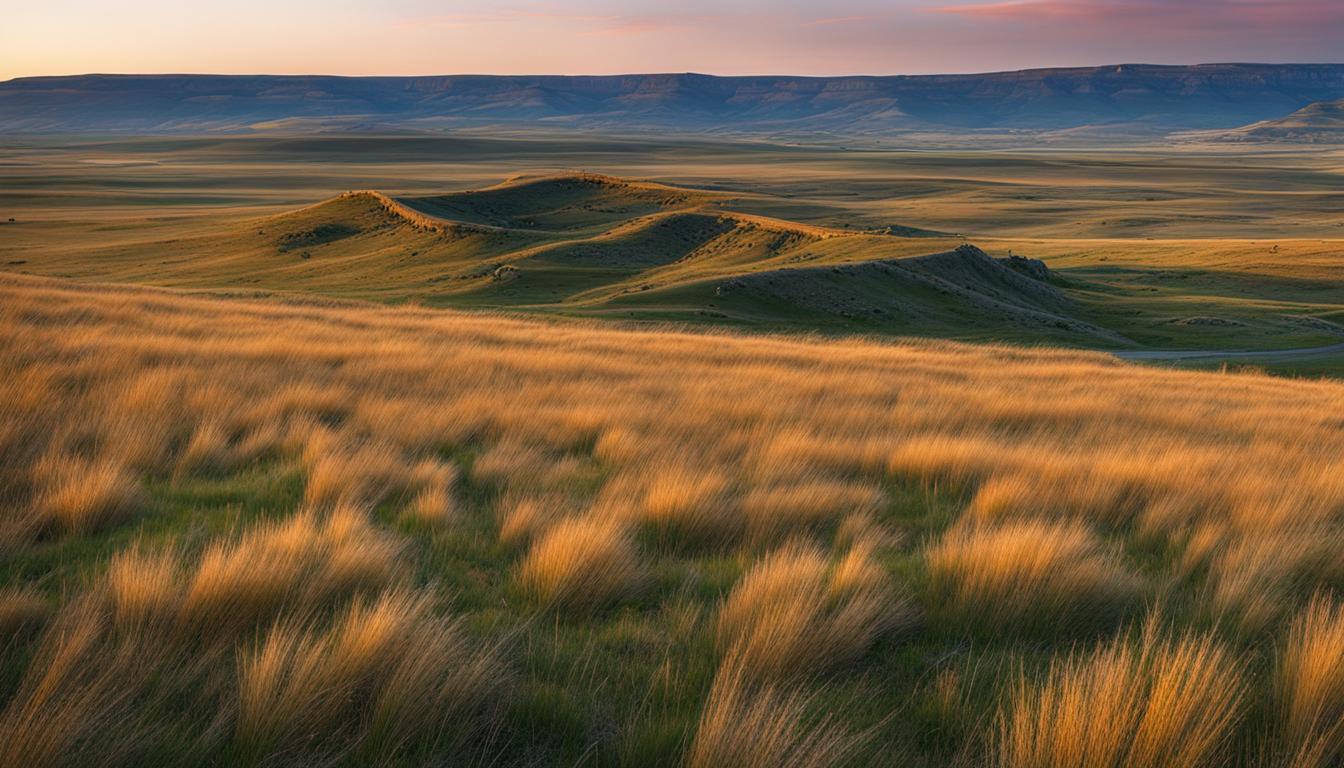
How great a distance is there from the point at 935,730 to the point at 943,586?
1.48m

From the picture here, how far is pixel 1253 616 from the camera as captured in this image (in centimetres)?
452

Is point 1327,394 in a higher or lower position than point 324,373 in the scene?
lower

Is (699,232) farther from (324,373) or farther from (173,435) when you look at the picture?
(173,435)

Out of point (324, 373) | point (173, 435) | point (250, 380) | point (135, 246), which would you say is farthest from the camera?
point (135, 246)

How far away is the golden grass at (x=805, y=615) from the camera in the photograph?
3.89 meters

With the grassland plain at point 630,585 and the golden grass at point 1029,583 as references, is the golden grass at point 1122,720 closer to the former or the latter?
the grassland plain at point 630,585

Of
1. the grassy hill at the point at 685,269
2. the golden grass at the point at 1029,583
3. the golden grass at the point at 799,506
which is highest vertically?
the golden grass at the point at 1029,583

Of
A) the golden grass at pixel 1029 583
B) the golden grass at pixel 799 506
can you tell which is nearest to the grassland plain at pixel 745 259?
the golden grass at pixel 799 506

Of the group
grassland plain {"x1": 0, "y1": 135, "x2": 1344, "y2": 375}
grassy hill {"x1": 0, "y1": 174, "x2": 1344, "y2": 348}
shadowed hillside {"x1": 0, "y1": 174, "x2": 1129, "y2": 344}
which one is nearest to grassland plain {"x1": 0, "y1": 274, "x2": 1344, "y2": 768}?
grassy hill {"x1": 0, "y1": 174, "x2": 1344, "y2": 348}

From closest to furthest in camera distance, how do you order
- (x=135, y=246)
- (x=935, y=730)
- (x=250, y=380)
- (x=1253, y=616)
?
1. (x=935, y=730)
2. (x=1253, y=616)
3. (x=250, y=380)
4. (x=135, y=246)

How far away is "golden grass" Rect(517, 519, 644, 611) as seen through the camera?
15.1 ft

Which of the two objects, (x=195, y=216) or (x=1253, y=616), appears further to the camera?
(x=195, y=216)

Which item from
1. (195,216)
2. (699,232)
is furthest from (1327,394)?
(195,216)

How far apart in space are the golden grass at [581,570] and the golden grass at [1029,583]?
159 cm
